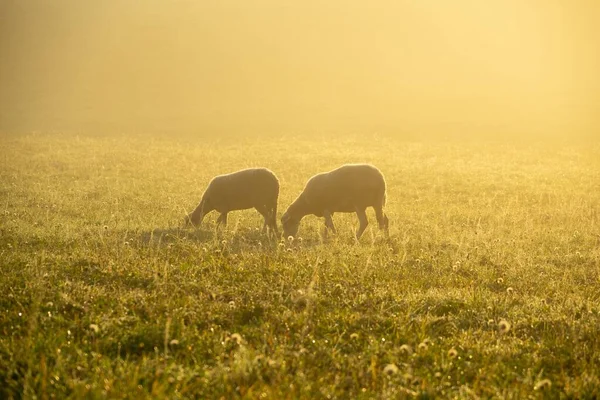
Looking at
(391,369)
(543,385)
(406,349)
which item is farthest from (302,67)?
(391,369)

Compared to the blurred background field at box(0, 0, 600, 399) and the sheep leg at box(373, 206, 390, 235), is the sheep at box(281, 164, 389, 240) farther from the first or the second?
the blurred background field at box(0, 0, 600, 399)

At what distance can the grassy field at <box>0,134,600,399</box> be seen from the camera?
5.77 meters

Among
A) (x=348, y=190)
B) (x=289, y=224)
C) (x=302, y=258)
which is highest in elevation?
(x=348, y=190)

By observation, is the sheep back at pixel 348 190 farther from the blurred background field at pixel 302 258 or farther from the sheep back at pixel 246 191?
the sheep back at pixel 246 191

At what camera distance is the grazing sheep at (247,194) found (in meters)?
14.9

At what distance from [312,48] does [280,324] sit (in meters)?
79.0

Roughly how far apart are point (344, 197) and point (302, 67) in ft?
205

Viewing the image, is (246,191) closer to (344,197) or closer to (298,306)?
(344,197)

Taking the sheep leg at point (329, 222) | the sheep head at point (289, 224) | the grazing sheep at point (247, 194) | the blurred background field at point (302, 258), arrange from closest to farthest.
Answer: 1. the blurred background field at point (302, 258)
2. the sheep leg at point (329, 222)
3. the sheep head at point (289, 224)
4. the grazing sheep at point (247, 194)

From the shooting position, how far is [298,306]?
7.71 m

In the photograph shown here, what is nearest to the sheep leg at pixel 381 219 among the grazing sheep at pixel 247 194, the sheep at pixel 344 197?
the sheep at pixel 344 197

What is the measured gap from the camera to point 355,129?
4619 centimetres

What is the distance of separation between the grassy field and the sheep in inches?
16.7

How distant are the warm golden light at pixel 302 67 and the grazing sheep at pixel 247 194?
30096mm
